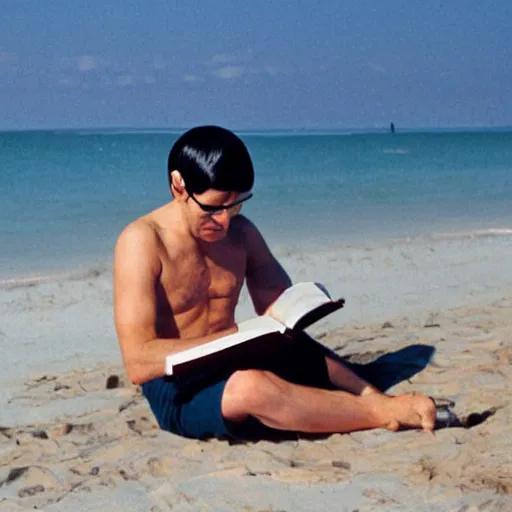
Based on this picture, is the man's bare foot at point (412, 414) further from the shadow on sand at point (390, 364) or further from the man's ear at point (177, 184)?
the man's ear at point (177, 184)

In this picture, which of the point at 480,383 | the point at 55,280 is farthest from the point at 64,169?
the point at 480,383

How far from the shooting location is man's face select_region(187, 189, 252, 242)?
3.08 metres

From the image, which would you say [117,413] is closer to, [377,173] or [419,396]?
[419,396]

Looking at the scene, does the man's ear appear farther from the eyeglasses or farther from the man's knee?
the man's knee

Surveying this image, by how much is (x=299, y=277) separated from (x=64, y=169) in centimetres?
1827

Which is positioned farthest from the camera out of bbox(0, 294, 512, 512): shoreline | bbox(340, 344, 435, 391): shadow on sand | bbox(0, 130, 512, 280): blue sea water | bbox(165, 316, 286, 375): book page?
bbox(0, 130, 512, 280): blue sea water

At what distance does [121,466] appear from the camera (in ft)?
10.1

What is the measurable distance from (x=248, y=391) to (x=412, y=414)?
65 centimetres

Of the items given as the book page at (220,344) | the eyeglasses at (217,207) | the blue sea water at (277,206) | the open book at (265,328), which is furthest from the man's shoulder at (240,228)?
the blue sea water at (277,206)

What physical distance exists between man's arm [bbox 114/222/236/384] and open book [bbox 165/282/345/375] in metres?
0.12

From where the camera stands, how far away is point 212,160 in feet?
9.91

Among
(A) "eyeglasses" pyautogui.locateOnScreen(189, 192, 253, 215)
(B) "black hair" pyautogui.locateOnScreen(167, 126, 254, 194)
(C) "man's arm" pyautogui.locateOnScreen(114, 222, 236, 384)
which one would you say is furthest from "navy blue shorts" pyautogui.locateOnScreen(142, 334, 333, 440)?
(B) "black hair" pyautogui.locateOnScreen(167, 126, 254, 194)

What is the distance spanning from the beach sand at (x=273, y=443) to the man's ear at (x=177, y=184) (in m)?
0.93

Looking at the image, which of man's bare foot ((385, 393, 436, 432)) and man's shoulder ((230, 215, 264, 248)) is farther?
man's shoulder ((230, 215, 264, 248))
